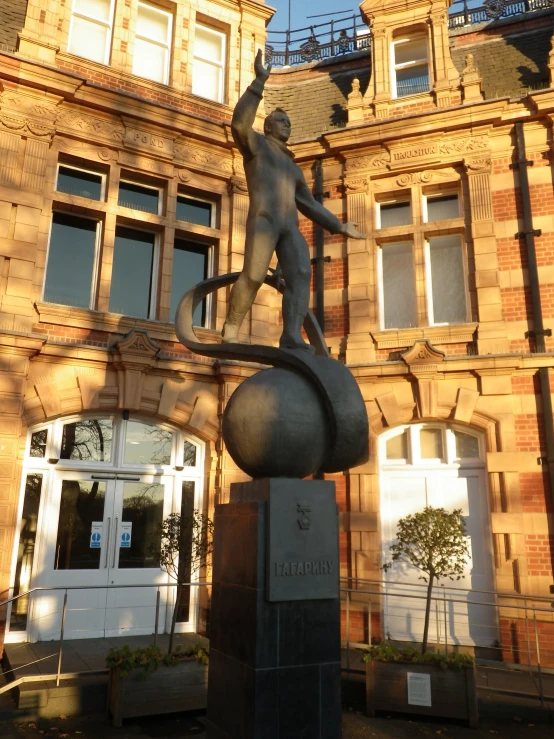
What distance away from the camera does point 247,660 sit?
12.6 feet

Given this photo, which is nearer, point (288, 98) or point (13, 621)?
point (13, 621)

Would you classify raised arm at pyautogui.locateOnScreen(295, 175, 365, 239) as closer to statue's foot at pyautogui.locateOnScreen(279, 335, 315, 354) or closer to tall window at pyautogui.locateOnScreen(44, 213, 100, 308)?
statue's foot at pyautogui.locateOnScreen(279, 335, 315, 354)

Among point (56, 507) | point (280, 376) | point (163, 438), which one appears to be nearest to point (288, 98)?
point (163, 438)

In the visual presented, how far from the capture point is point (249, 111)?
459 cm

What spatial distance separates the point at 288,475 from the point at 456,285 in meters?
7.63

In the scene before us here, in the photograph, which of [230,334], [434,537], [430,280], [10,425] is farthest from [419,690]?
[430,280]

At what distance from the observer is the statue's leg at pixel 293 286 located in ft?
15.9

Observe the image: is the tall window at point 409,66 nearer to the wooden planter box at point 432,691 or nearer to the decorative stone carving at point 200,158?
the decorative stone carving at point 200,158

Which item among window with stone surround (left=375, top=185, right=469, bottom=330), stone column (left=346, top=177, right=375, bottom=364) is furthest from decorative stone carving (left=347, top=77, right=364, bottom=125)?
window with stone surround (left=375, top=185, right=469, bottom=330)

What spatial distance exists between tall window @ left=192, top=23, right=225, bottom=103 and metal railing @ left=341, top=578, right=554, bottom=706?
9.63 metres

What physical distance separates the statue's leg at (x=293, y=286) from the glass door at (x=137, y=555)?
219 inches

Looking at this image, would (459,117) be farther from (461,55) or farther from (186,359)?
(186,359)

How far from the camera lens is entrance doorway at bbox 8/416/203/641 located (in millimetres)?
8930

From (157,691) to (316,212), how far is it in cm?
502
